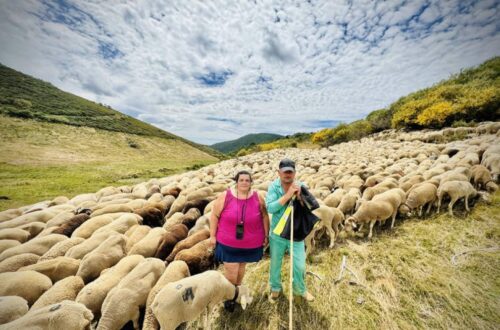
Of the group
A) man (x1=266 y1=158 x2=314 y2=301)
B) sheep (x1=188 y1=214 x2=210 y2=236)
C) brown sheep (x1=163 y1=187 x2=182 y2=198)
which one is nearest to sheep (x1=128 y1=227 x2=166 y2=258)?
sheep (x1=188 y1=214 x2=210 y2=236)

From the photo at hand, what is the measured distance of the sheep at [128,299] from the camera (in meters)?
3.44

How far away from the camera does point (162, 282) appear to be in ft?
13.1

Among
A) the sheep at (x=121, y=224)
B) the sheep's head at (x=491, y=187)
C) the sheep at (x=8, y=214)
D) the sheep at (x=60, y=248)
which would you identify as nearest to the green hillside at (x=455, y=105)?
the sheep's head at (x=491, y=187)

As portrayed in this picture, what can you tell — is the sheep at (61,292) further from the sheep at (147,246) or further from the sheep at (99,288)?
the sheep at (147,246)

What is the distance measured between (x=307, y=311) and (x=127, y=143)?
64988mm

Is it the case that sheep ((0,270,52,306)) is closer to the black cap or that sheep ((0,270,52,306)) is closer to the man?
the man

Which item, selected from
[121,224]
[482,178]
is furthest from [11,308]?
[482,178]

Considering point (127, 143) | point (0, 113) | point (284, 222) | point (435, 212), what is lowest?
point (435, 212)

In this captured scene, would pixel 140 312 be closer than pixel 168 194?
Yes

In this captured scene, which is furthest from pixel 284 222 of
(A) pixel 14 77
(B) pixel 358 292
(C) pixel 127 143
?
(A) pixel 14 77

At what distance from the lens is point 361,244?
5.22 meters

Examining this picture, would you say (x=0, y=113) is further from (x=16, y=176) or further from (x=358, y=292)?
(x=358, y=292)

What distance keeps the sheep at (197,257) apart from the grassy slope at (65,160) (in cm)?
1518

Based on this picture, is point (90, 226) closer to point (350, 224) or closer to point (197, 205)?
point (197, 205)
